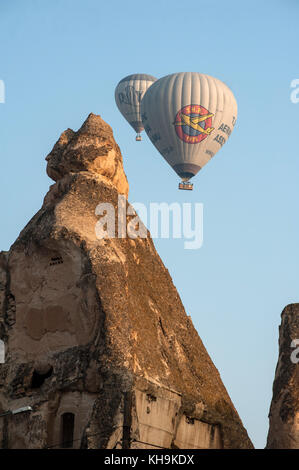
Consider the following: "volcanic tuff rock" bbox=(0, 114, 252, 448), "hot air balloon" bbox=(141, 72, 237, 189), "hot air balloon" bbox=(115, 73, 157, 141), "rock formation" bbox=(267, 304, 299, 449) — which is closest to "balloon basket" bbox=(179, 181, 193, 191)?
"hot air balloon" bbox=(141, 72, 237, 189)

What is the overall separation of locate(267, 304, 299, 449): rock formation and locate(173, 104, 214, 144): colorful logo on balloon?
36.5m

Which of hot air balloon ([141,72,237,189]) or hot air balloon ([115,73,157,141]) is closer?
hot air balloon ([141,72,237,189])

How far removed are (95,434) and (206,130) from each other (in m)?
46.3

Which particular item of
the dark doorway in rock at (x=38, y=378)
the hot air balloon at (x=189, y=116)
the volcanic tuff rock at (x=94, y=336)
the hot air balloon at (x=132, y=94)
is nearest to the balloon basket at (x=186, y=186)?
the hot air balloon at (x=189, y=116)

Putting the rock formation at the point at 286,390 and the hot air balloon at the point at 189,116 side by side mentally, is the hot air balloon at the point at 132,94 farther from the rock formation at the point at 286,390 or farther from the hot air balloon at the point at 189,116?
the rock formation at the point at 286,390

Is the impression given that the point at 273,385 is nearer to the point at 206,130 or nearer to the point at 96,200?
the point at 96,200

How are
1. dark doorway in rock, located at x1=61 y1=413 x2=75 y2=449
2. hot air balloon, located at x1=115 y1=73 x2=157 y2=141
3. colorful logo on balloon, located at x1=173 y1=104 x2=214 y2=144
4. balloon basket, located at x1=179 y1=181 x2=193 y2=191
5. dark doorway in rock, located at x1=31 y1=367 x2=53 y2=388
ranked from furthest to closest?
hot air balloon, located at x1=115 y1=73 x2=157 y2=141, balloon basket, located at x1=179 y1=181 x2=193 y2=191, colorful logo on balloon, located at x1=173 y1=104 x2=214 y2=144, dark doorway in rock, located at x1=31 y1=367 x2=53 y2=388, dark doorway in rock, located at x1=61 y1=413 x2=75 y2=449

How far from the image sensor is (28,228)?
132ft

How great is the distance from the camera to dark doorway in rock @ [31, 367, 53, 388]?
37.9m

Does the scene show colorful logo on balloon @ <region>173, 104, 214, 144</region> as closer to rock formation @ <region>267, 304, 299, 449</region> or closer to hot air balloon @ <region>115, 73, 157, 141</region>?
hot air balloon @ <region>115, 73, 157, 141</region>

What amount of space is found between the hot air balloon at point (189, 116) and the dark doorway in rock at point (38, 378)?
1636 inches

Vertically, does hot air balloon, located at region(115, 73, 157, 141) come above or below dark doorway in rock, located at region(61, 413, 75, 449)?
above

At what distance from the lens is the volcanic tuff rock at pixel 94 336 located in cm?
3644
